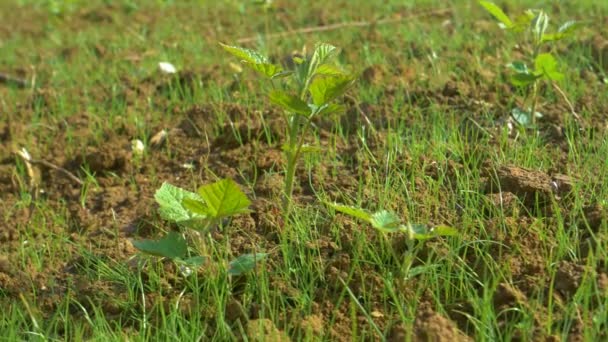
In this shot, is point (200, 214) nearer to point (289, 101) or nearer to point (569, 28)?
point (289, 101)

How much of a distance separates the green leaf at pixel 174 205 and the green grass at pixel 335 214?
137 millimetres

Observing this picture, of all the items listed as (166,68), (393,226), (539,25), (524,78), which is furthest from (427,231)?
(166,68)

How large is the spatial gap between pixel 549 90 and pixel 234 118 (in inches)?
45.5

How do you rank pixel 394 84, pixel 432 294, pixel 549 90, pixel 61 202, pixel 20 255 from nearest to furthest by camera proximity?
pixel 432 294 < pixel 20 255 < pixel 61 202 < pixel 549 90 < pixel 394 84

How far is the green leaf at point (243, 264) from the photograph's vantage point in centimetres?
211

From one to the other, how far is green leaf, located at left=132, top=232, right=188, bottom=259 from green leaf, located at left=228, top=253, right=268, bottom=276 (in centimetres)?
12

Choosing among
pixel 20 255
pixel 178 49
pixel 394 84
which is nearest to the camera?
pixel 20 255

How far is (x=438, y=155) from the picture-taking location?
2.61 meters

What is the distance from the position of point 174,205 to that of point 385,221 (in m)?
0.54

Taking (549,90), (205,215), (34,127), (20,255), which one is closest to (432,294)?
(205,215)

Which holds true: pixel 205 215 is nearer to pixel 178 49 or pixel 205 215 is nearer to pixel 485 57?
pixel 485 57

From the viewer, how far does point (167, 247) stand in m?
2.12

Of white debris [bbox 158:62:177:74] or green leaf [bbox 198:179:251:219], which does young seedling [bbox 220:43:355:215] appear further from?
white debris [bbox 158:62:177:74]

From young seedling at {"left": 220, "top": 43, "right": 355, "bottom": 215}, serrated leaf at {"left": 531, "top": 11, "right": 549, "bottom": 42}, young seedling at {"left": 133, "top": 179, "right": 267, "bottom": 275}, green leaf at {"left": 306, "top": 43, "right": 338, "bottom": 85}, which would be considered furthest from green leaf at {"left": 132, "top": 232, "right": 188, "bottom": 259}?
serrated leaf at {"left": 531, "top": 11, "right": 549, "bottom": 42}
